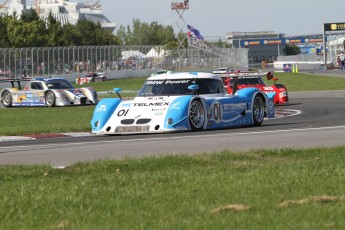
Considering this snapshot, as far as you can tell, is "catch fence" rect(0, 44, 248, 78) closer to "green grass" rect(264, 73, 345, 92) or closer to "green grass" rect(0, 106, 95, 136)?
"green grass" rect(264, 73, 345, 92)

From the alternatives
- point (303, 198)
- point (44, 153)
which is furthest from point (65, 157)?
point (303, 198)

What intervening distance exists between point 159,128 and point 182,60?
80315 mm

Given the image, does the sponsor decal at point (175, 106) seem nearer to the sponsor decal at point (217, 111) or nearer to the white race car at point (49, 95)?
the sponsor decal at point (217, 111)

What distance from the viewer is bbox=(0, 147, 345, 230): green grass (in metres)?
7.66

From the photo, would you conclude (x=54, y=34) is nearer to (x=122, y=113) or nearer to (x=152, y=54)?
(x=152, y=54)

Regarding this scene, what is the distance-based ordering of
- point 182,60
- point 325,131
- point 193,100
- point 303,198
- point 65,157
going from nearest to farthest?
point 303,198 → point 65,157 → point 325,131 → point 193,100 → point 182,60

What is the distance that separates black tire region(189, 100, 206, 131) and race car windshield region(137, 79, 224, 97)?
0.86 m

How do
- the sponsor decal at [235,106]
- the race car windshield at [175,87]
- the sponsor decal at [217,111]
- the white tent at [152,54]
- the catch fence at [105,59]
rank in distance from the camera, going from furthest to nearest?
1. the white tent at [152,54]
2. the catch fence at [105,59]
3. the sponsor decal at [235,106]
4. the race car windshield at [175,87]
5. the sponsor decal at [217,111]

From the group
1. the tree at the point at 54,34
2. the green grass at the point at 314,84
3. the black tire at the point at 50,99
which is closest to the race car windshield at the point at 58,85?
the black tire at the point at 50,99

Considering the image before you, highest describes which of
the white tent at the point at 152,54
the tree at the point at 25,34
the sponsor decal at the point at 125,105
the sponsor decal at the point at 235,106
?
the tree at the point at 25,34

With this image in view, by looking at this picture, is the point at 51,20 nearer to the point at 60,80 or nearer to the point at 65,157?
the point at 60,80

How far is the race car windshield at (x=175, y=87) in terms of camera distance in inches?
831

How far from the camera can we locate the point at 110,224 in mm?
7629

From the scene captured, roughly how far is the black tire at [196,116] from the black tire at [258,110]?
94.5 inches
